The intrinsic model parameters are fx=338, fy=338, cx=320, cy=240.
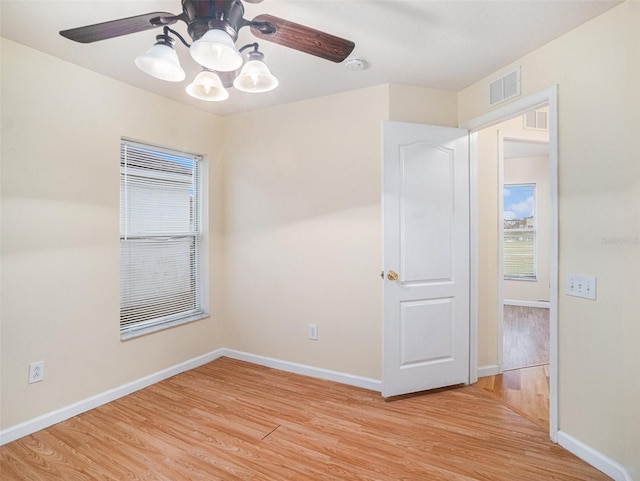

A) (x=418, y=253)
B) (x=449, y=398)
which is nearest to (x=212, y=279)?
(x=418, y=253)

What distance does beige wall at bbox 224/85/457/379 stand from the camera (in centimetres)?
283

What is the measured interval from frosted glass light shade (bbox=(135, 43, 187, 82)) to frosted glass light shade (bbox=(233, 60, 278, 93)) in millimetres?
287

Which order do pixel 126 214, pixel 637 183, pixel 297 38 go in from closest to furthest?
pixel 297 38 → pixel 637 183 → pixel 126 214

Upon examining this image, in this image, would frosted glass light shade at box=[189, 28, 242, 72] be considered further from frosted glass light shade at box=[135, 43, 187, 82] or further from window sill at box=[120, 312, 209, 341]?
window sill at box=[120, 312, 209, 341]

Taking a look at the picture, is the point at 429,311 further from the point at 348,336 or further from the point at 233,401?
the point at 233,401

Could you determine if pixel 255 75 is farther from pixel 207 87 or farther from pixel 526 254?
pixel 526 254

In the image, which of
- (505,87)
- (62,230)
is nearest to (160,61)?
(62,230)

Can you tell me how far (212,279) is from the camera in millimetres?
3492

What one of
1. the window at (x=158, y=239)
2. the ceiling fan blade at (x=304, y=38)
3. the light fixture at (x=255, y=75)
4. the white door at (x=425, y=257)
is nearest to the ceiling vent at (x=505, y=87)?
the white door at (x=425, y=257)

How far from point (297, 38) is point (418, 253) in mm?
1808

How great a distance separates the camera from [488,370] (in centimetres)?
307

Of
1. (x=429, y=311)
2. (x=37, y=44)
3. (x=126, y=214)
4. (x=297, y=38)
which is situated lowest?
(x=429, y=311)

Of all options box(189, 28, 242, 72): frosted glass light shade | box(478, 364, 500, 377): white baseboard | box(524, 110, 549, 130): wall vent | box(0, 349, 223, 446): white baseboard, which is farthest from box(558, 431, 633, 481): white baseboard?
box(0, 349, 223, 446): white baseboard

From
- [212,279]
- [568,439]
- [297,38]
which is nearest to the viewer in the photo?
[297,38]
